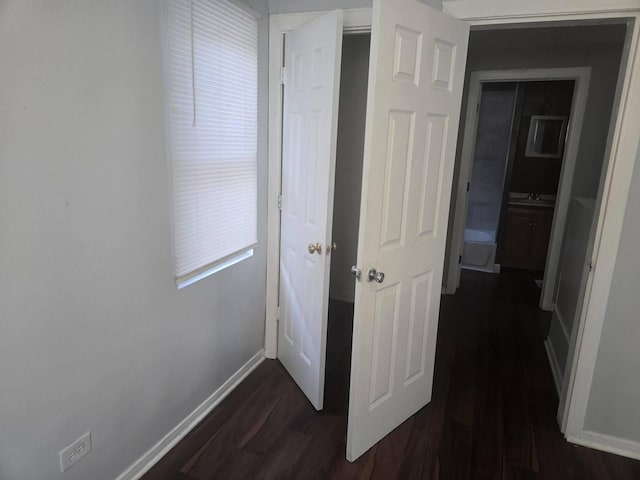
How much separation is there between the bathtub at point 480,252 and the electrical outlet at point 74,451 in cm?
440

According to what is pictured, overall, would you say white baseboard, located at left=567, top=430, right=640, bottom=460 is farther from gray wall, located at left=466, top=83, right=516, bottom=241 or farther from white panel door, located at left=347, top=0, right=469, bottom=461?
gray wall, located at left=466, top=83, right=516, bottom=241

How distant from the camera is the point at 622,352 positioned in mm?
2068

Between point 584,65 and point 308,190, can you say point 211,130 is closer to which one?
point 308,190

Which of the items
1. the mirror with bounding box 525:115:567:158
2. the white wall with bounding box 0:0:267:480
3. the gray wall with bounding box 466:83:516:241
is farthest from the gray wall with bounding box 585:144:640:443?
the mirror with bounding box 525:115:567:158

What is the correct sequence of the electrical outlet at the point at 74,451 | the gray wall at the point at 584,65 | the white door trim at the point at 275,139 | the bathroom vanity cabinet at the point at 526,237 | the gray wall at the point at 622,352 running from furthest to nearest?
the bathroom vanity cabinet at the point at 526,237
the gray wall at the point at 584,65
the white door trim at the point at 275,139
the gray wall at the point at 622,352
the electrical outlet at the point at 74,451

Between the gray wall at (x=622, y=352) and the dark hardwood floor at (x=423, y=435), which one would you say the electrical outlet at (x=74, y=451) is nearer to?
the dark hardwood floor at (x=423, y=435)

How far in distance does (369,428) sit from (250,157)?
1.54 m

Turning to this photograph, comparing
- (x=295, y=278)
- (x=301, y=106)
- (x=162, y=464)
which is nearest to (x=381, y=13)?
(x=301, y=106)

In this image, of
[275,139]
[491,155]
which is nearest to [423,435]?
[275,139]

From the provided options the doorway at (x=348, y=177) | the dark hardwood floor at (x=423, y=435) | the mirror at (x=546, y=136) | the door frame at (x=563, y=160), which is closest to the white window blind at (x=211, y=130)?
the dark hardwood floor at (x=423, y=435)

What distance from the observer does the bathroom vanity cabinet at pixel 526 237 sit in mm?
4863

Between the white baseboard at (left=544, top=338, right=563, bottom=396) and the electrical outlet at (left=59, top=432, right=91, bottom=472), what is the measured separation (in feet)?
8.18

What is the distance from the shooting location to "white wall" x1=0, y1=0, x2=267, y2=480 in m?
1.25

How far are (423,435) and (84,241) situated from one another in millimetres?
1826
